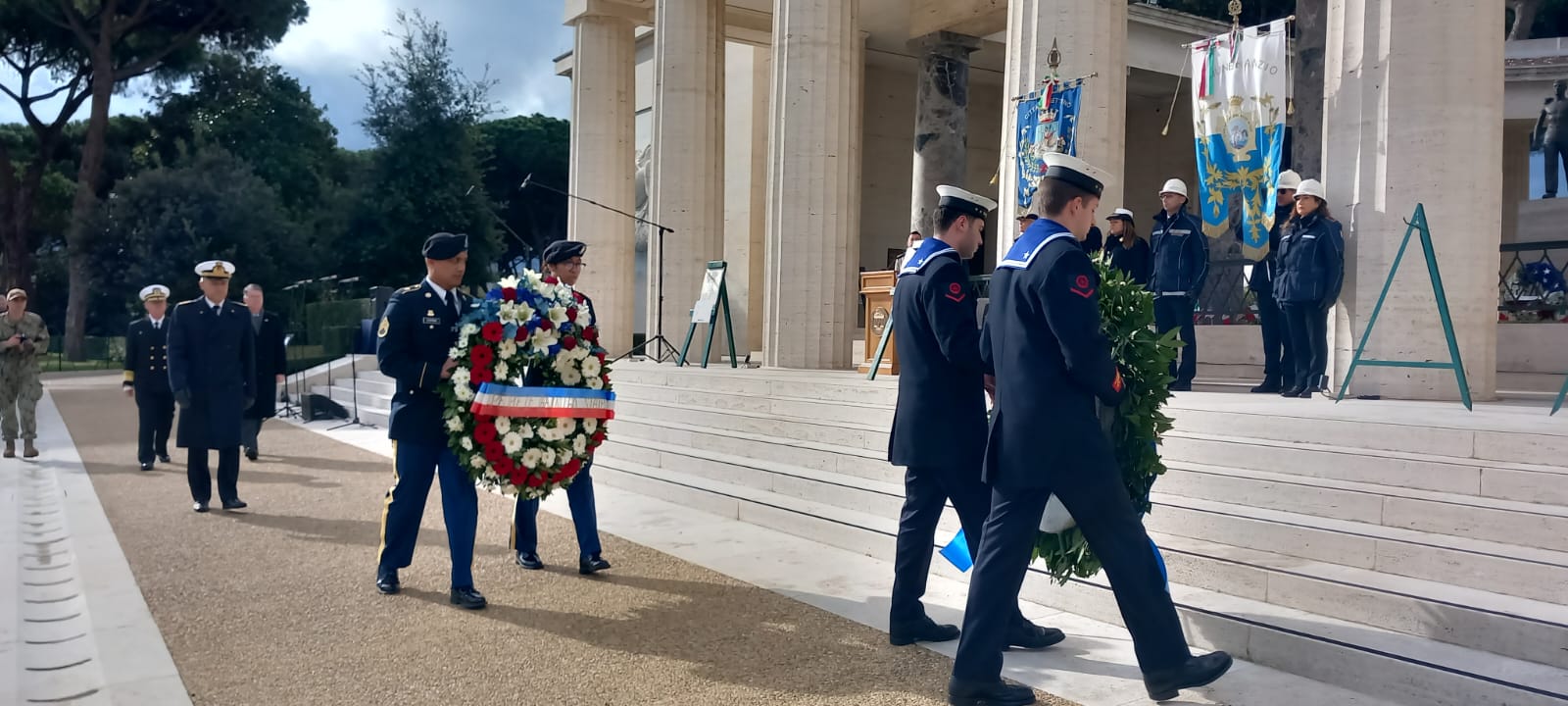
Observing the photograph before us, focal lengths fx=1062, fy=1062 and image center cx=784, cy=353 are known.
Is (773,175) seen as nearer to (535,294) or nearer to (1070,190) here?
(535,294)

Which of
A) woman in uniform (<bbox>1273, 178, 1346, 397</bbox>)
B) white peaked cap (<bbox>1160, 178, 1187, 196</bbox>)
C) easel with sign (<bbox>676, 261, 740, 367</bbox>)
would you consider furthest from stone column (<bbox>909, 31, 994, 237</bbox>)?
woman in uniform (<bbox>1273, 178, 1346, 397</bbox>)

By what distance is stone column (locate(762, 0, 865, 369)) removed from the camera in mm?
13391

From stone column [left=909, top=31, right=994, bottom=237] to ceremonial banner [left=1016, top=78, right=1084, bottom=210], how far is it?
8.78 metres

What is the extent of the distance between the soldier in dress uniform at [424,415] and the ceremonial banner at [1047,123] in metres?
5.61

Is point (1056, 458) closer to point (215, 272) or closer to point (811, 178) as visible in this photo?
point (215, 272)

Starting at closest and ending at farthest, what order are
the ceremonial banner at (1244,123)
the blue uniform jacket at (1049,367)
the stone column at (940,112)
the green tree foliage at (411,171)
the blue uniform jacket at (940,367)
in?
the blue uniform jacket at (1049,367)
the blue uniform jacket at (940,367)
the ceremonial banner at (1244,123)
the stone column at (940,112)
the green tree foliage at (411,171)

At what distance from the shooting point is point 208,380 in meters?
Answer: 8.71

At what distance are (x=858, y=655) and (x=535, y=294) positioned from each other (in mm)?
2690

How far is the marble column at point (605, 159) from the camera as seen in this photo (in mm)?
18703

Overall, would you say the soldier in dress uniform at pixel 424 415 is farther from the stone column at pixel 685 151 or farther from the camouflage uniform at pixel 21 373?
the stone column at pixel 685 151

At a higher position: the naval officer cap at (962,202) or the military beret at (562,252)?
the naval officer cap at (962,202)

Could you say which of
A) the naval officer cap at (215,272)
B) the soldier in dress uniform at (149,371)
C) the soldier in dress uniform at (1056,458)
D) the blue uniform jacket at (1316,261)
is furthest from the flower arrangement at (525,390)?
the soldier in dress uniform at (149,371)

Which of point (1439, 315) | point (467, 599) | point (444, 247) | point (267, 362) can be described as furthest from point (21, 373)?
point (1439, 315)

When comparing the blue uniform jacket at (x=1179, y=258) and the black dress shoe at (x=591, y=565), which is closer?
the black dress shoe at (x=591, y=565)
